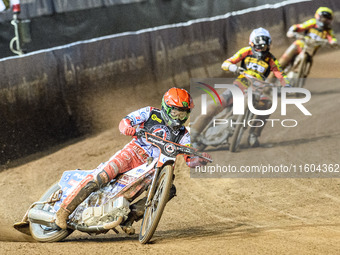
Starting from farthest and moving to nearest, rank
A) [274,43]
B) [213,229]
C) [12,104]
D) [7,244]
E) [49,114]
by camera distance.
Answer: [274,43]
[49,114]
[12,104]
[213,229]
[7,244]

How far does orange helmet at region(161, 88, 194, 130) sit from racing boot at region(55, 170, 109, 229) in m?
1.06

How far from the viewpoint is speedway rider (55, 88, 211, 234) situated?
289 inches

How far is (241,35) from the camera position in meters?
17.1

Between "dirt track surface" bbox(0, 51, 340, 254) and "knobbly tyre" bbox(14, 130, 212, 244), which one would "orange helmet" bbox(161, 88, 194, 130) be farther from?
"dirt track surface" bbox(0, 51, 340, 254)

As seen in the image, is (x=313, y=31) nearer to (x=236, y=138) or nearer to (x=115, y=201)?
(x=236, y=138)

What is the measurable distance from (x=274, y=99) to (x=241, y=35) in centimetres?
333

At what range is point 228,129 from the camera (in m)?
13.0

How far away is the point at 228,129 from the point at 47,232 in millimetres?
6025

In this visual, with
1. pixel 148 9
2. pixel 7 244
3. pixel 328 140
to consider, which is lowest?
pixel 328 140

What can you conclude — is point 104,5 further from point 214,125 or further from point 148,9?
point 214,125

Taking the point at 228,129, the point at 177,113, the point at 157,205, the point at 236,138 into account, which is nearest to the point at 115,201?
the point at 157,205

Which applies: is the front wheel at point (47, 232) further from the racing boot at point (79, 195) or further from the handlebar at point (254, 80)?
the handlebar at point (254, 80)

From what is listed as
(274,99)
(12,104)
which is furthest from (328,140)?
(12,104)

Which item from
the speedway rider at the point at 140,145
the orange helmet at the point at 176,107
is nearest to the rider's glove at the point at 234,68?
the speedway rider at the point at 140,145
